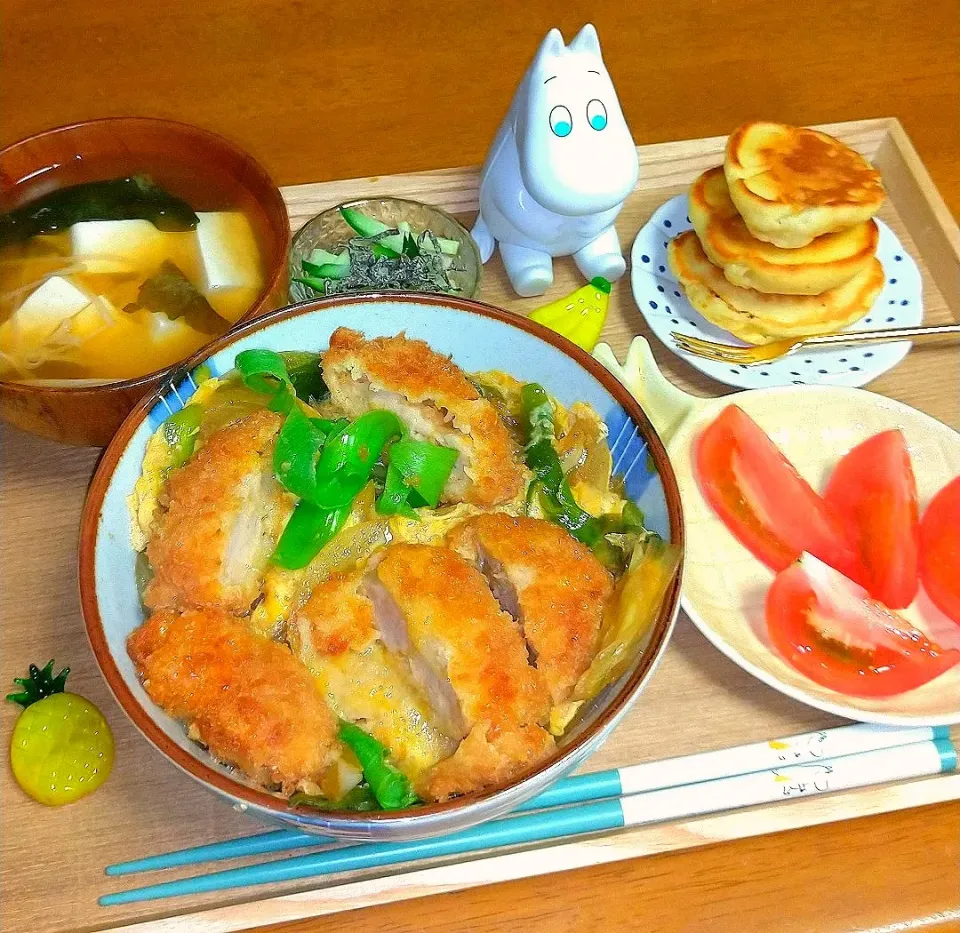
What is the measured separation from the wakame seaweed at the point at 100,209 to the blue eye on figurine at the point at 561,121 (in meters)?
0.63

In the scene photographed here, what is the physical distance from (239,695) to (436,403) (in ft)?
1.43

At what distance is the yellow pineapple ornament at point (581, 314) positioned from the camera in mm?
1456

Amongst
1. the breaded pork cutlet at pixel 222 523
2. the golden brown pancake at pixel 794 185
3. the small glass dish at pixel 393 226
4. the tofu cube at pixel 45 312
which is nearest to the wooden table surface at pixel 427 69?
the small glass dish at pixel 393 226

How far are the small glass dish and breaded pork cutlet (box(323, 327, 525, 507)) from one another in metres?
0.39

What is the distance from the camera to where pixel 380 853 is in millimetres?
1056

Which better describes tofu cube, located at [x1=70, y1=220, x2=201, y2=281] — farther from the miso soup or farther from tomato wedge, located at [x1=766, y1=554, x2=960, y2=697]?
tomato wedge, located at [x1=766, y1=554, x2=960, y2=697]

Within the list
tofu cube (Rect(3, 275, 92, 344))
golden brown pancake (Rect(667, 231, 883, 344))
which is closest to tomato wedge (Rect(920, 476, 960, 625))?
golden brown pancake (Rect(667, 231, 883, 344))

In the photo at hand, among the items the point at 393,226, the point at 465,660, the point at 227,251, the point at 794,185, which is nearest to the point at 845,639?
the point at 465,660

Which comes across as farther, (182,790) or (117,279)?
(117,279)

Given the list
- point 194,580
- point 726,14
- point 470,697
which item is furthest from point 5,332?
point 726,14

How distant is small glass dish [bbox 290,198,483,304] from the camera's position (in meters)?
1.51

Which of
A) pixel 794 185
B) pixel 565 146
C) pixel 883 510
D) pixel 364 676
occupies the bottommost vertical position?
pixel 883 510

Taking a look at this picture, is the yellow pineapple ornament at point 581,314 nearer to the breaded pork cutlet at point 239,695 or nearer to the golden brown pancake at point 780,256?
the golden brown pancake at point 780,256

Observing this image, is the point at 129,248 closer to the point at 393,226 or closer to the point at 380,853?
the point at 393,226
